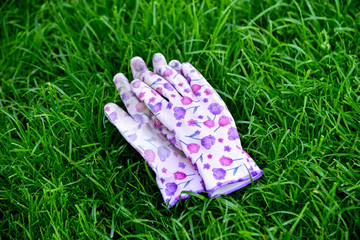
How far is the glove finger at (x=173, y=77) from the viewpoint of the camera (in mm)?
1887

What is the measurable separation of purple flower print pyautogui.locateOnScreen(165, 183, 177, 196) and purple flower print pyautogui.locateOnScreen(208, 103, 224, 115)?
0.38 metres

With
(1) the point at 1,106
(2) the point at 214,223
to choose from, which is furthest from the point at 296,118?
(1) the point at 1,106

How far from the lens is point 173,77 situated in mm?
1921

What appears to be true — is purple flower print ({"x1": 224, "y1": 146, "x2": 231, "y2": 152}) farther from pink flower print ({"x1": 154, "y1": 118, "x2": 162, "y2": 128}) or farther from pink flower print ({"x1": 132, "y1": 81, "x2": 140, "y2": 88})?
pink flower print ({"x1": 132, "y1": 81, "x2": 140, "y2": 88})

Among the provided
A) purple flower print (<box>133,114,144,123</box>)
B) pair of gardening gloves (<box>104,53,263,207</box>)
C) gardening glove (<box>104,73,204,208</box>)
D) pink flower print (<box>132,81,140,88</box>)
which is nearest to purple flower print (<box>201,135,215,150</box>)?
pair of gardening gloves (<box>104,53,263,207</box>)

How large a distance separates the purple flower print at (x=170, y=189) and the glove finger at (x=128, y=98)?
1.30 feet

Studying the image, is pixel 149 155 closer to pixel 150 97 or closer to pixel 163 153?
pixel 163 153

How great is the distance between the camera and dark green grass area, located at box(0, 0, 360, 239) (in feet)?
5.17

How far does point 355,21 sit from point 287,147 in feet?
2.91

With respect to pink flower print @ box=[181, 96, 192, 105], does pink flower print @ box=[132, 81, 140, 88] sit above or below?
above

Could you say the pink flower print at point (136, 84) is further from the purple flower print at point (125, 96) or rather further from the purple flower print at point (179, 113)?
the purple flower print at point (179, 113)

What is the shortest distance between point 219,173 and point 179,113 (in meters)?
0.34

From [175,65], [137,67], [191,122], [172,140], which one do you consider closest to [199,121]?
[191,122]

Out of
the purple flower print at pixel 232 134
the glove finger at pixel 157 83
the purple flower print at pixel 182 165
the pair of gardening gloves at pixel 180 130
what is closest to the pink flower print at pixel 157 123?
the pair of gardening gloves at pixel 180 130
